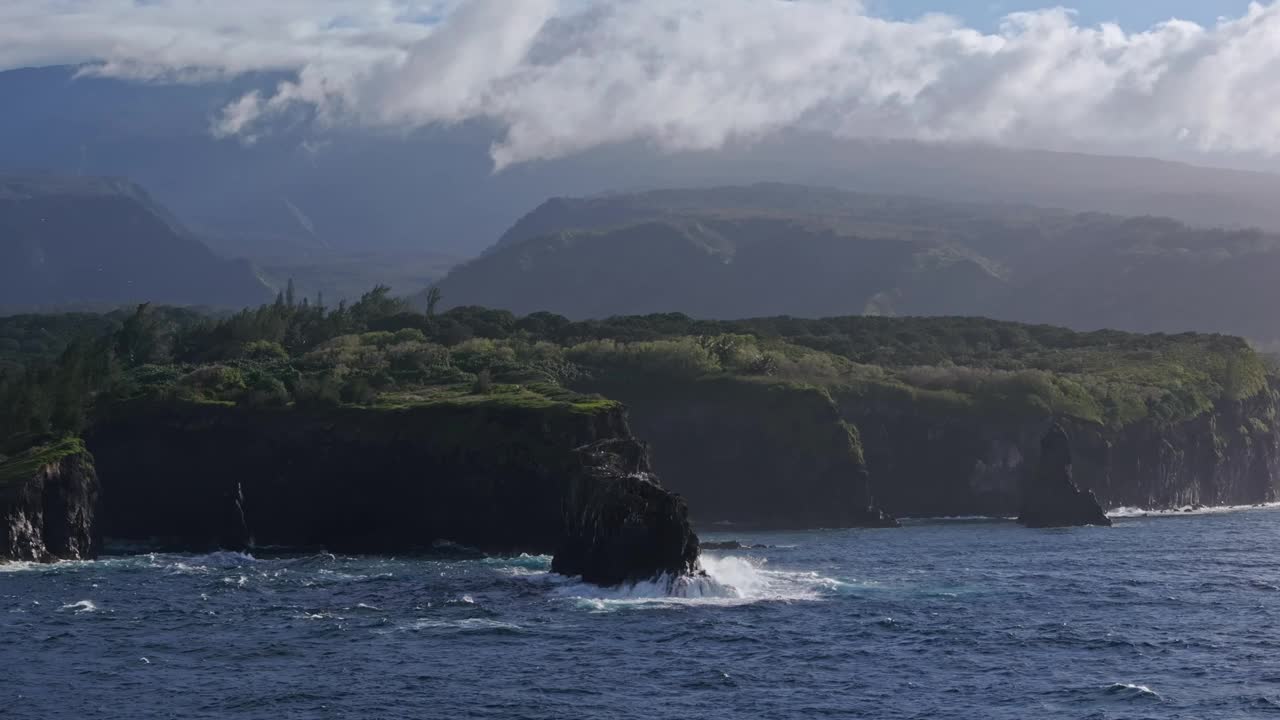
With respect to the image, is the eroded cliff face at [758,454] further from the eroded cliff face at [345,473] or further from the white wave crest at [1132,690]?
the white wave crest at [1132,690]

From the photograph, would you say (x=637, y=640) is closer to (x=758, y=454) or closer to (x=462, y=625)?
(x=462, y=625)

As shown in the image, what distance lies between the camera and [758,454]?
7283 inches

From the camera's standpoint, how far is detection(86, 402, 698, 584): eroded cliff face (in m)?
143

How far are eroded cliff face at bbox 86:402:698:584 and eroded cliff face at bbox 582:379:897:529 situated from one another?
124ft

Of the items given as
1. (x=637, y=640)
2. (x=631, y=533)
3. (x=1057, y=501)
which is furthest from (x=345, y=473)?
(x=1057, y=501)

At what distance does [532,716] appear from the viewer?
76562 millimetres

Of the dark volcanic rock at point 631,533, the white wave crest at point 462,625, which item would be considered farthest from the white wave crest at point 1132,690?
the dark volcanic rock at point 631,533

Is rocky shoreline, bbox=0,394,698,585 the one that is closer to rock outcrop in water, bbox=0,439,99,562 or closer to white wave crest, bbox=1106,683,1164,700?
rock outcrop in water, bbox=0,439,99,562

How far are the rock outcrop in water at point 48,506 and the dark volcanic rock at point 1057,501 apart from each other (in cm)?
9373

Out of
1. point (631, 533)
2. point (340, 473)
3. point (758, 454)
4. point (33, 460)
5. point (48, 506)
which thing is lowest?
point (631, 533)

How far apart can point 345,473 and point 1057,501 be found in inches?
2915

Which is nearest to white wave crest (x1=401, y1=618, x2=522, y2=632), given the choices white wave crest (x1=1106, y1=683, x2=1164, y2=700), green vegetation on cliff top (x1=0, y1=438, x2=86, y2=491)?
white wave crest (x1=1106, y1=683, x2=1164, y2=700)

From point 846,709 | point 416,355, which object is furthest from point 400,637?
point 416,355

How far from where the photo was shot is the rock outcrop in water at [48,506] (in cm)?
12462
